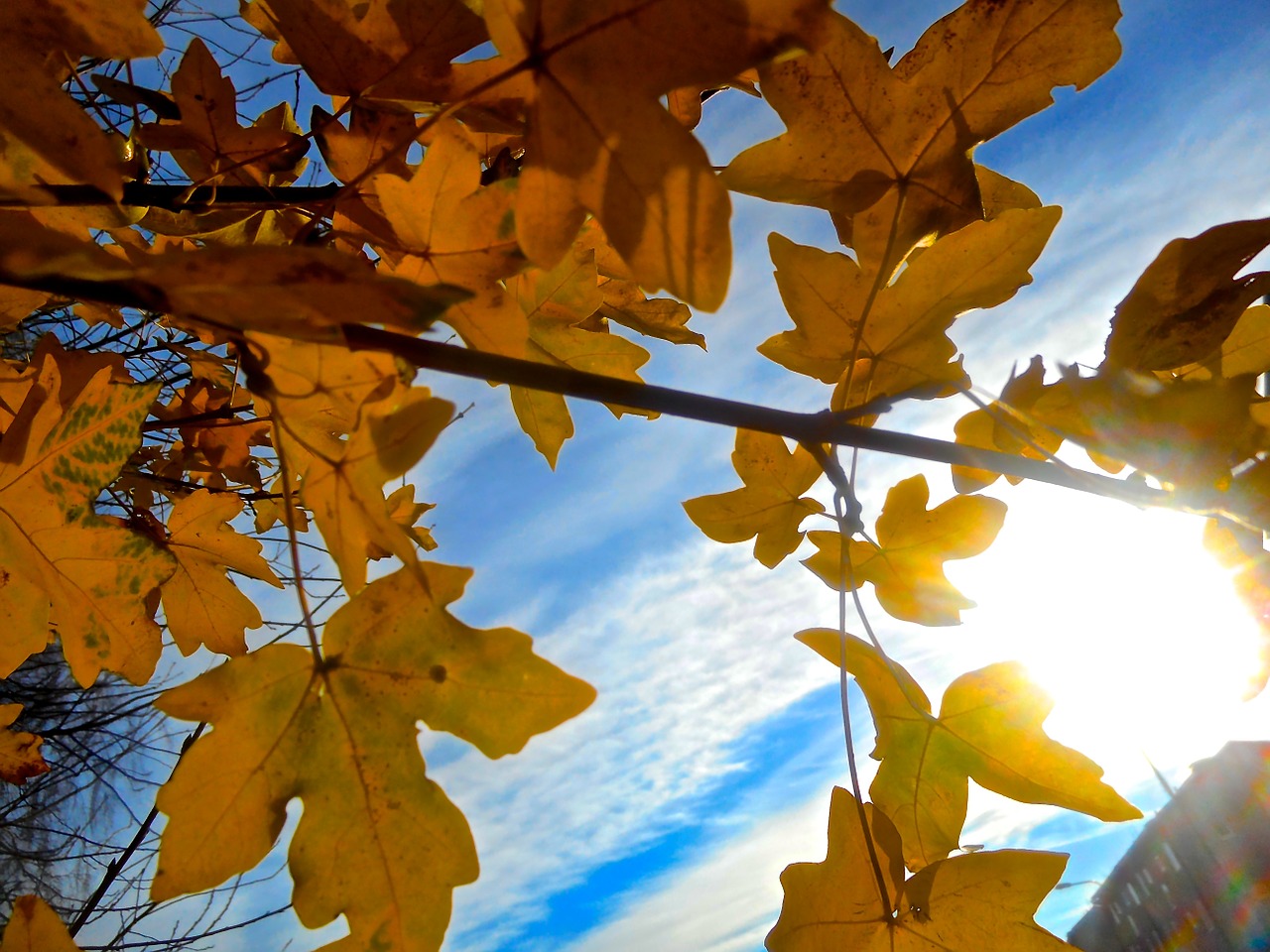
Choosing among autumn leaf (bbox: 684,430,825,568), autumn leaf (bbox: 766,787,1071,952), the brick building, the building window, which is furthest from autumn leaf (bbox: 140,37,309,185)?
the building window

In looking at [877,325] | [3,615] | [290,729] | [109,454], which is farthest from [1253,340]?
[3,615]

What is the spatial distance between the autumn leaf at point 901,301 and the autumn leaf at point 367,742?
317mm

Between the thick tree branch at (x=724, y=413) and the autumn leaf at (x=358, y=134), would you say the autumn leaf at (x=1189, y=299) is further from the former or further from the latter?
the autumn leaf at (x=358, y=134)

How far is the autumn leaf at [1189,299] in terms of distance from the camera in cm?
50

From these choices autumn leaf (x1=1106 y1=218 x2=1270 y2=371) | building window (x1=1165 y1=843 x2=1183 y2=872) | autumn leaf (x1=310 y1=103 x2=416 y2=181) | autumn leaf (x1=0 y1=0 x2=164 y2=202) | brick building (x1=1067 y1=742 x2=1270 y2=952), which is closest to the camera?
autumn leaf (x1=0 y1=0 x2=164 y2=202)

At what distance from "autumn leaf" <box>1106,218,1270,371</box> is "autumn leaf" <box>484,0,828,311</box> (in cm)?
32

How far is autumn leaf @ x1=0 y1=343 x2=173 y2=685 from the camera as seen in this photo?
2.27 ft

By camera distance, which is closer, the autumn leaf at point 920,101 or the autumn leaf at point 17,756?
the autumn leaf at point 920,101

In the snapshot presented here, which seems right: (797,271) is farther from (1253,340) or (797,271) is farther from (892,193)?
(1253,340)

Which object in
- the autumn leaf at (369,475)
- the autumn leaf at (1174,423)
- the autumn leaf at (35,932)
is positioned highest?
the autumn leaf at (369,475)

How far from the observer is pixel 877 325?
58 centimetres

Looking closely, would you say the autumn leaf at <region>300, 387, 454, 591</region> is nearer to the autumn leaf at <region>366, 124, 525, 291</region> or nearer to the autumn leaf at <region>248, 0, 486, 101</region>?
the autumn leaf at <region>366, 124, 525, 291</region>

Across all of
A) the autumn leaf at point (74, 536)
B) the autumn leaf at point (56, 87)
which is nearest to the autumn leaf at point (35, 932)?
the autumn leaf at point (74, 536)

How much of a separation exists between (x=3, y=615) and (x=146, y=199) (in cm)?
41
